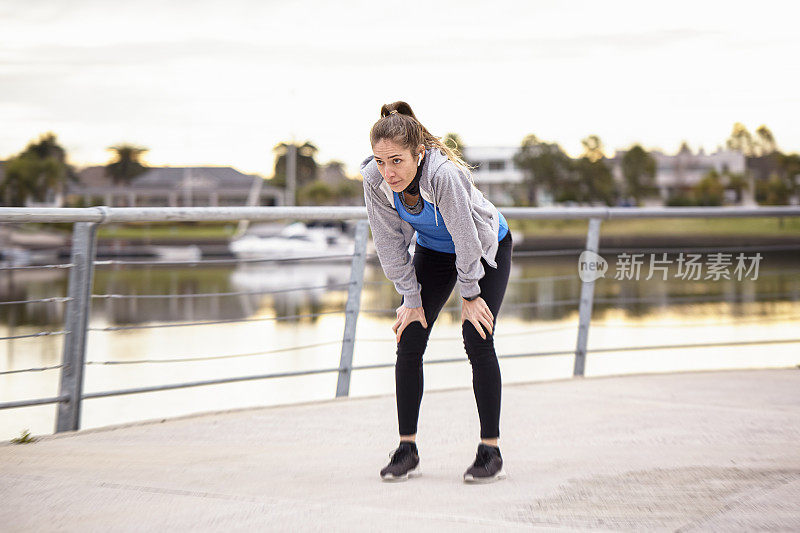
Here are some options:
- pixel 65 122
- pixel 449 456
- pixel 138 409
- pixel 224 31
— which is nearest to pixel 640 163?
pixel 224 31

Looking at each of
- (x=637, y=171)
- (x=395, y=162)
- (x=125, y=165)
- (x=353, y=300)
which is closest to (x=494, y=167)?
(x=637, y=171)

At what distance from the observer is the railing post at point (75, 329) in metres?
3.20

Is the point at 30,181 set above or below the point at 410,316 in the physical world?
above

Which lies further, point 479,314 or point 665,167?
point 665,167

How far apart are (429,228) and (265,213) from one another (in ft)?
4.13

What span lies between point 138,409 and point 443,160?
6.59 meters

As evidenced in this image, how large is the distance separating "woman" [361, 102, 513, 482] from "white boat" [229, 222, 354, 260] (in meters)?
34.1

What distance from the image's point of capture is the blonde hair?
7.61ft

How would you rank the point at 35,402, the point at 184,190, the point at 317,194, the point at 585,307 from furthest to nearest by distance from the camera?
the point at 184,190 < the point at 317,194 < the point at 585,307 < the point at 35,402

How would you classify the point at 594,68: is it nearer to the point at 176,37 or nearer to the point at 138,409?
the point at 176,37

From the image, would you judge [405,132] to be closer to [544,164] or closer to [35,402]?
[35,402]

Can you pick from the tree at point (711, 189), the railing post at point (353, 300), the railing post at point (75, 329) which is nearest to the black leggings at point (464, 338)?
the railing post at point (353, 300)

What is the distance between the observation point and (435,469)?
2.71m

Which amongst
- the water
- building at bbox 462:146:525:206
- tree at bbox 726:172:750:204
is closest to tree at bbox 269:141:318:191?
building at bbox 462:146:525:206
